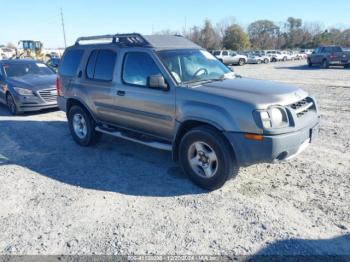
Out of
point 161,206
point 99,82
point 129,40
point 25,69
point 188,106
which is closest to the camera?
point 161,206

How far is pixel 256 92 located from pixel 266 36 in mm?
92956

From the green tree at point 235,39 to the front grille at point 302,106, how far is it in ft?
229

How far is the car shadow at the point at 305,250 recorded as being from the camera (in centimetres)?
293

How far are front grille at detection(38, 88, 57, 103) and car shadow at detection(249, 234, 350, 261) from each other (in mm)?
8094

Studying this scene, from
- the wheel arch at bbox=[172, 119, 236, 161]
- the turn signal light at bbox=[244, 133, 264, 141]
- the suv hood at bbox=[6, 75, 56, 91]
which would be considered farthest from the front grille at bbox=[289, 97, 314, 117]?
the suv hood at bbox=[6, 75, 56, 91]

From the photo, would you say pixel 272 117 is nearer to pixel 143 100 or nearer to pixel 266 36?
pixel 143 100

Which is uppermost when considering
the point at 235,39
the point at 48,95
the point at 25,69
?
the point at 235,39

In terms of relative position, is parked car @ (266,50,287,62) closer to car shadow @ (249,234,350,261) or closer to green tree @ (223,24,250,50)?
green tree @ (223,24,250,50)

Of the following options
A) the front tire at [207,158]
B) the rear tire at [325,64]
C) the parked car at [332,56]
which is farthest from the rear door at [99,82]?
the rear tire at [325,64]

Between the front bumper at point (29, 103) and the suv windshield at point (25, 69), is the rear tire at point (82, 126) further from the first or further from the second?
the suv windshield at point (25, 69)

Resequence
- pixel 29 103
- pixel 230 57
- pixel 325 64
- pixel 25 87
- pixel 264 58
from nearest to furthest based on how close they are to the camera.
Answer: pixel 29 103, pixel 25 87, pixel 325 64, pixel 230 57, pixel 264 58

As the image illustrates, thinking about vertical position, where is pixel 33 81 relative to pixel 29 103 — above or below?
above

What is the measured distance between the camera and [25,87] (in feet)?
30.4

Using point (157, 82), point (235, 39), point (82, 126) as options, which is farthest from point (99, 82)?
point (235, 39)
